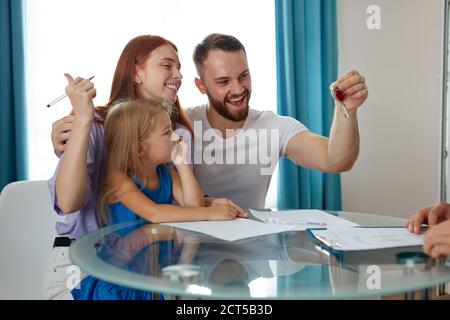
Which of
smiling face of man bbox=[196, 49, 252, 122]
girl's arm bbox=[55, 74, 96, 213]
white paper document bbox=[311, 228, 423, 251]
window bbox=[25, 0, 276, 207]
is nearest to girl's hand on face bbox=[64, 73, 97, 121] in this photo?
girl's arm bbox=[55, 74, 96, 213]

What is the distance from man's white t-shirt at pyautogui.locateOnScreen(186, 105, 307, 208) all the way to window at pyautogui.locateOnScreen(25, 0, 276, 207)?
3.20ft

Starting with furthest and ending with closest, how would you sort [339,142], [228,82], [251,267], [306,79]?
[306,79] < [228,82] < [339,142] < [251,267]

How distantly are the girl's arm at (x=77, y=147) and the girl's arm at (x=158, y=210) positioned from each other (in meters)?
0.11

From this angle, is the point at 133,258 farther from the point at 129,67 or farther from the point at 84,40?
the point at 84,40

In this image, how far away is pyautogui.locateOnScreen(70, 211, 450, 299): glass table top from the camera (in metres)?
0.78

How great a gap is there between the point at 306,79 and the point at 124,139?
6.36 feet

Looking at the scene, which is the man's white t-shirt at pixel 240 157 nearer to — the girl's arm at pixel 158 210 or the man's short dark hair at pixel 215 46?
Answer: the man's short dark hair at pixel 215 46

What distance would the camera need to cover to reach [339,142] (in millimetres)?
1767

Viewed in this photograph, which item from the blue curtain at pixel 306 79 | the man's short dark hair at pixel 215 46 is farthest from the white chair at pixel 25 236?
the blue curtain at pixel 306 79

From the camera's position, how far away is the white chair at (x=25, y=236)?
1.54 metres

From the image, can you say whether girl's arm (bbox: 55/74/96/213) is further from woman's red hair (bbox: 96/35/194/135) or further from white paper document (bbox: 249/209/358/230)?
white paper document (bbox: 249/209/358/230)

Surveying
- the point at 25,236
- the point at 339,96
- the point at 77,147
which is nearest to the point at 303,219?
the point at 339,96

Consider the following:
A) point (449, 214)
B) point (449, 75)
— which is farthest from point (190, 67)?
point (449, 214)
